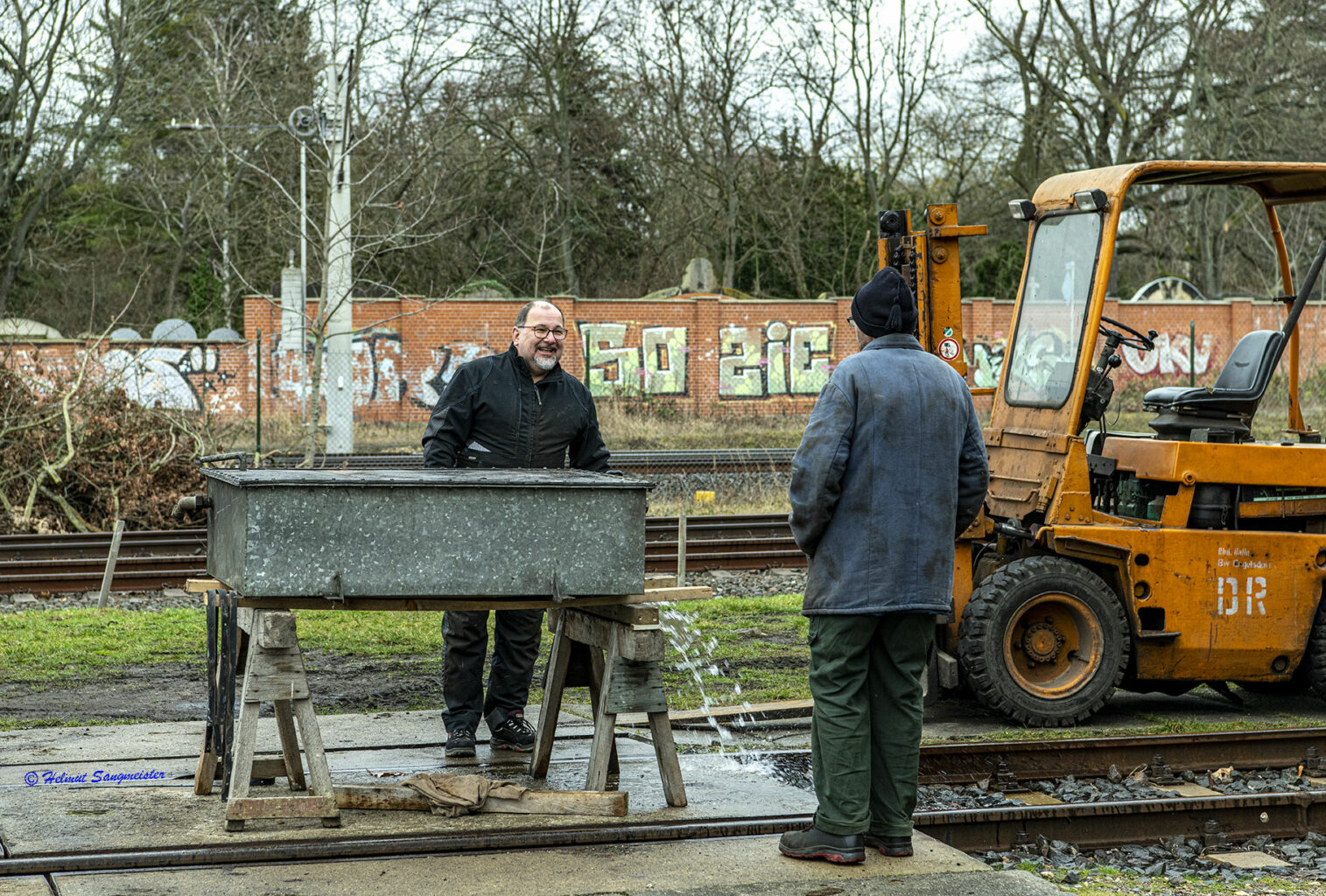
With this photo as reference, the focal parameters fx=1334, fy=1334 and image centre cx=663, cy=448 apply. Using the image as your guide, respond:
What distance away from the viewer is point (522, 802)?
5203 mm

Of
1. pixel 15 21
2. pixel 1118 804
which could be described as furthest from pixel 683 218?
pixel 1118 804

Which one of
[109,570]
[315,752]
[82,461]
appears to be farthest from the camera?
[82,461]

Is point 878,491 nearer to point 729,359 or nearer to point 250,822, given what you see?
point 250,822

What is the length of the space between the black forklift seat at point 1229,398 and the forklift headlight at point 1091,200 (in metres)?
1.09

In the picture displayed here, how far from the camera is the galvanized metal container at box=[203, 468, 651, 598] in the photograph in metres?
4.62

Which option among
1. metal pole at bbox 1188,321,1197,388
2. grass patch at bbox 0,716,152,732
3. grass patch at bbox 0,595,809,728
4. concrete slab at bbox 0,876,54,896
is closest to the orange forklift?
grass patch at bbox 0,595,809,728

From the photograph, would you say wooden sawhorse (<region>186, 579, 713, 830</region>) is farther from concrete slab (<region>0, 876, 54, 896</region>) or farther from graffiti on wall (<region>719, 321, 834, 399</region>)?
graffiti on wall (<region>719, 321, 834, 399</region>)

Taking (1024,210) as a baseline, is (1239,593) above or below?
below

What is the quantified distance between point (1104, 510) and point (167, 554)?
8965 mm

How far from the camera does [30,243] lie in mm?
36812

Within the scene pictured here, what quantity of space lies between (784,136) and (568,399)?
32646 millimetres

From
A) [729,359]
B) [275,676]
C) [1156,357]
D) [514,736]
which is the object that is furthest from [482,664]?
[1156,357]

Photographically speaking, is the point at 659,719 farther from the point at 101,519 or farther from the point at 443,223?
the point at 443,223

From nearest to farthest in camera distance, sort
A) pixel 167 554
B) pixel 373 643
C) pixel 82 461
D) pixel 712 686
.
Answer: pixel 712 686 < pixel 373 643 < pixel 167 554 < pixel 82 461
